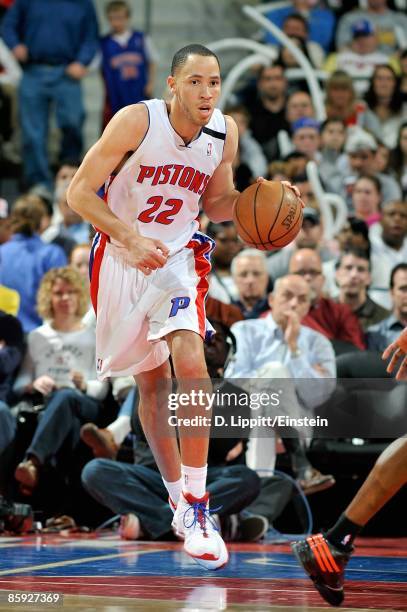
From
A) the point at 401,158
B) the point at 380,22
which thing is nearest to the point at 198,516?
the point at 401,158

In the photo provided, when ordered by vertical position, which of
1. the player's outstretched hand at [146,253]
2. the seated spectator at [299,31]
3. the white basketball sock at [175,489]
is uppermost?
the seated spectator at [299,31]

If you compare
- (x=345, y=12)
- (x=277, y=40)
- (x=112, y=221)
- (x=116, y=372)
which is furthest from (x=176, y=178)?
(x=345, y=12)

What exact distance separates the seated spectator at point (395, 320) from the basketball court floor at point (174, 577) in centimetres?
189

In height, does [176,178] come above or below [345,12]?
below

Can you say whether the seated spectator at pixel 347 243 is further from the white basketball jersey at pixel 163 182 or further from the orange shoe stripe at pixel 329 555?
the orange shoe stripe at pixel 329 555

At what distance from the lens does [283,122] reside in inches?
517

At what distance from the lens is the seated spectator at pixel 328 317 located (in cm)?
888

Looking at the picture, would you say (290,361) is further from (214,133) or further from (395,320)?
(214,133)

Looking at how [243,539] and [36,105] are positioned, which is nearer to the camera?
[243,539]

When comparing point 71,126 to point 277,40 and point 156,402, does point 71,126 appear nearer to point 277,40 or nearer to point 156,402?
point 277,40

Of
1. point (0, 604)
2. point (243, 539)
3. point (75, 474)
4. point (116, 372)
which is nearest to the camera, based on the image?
point (0, 604)

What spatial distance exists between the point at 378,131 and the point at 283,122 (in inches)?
45.7

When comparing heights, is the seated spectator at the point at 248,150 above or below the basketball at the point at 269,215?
above

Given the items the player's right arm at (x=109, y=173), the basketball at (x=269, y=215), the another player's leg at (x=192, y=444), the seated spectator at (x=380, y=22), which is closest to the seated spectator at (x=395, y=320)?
the basketball at (x=269, y=215)
